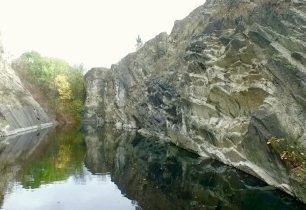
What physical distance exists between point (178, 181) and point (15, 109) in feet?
178

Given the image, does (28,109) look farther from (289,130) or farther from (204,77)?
(289,130)

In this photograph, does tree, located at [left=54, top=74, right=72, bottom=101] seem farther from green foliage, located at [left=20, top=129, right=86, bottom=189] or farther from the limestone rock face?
green foliage, located at [left=20, top=129, right=86, bottom=189]

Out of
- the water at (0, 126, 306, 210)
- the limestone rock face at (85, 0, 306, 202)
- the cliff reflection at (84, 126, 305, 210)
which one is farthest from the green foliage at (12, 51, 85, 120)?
the cliff reflection at (84, 126, 305, 210)

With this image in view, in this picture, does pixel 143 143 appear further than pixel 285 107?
Yes

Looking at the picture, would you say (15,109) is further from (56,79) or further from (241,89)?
(241,89)

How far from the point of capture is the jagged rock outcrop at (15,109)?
78938 mm

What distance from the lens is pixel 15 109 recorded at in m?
84.6

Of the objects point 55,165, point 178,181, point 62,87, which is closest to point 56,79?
point 62,87

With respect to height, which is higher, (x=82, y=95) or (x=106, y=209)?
(x=82, y=95)

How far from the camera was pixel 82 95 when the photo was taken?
120438 mm

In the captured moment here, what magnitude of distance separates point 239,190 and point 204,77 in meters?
19.8

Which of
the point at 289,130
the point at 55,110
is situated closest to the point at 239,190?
the point at 289,130

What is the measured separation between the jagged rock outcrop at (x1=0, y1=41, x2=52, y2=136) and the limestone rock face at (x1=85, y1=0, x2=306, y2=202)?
26142mm

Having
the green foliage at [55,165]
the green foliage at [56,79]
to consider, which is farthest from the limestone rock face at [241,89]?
the green foliage at [56,79]
